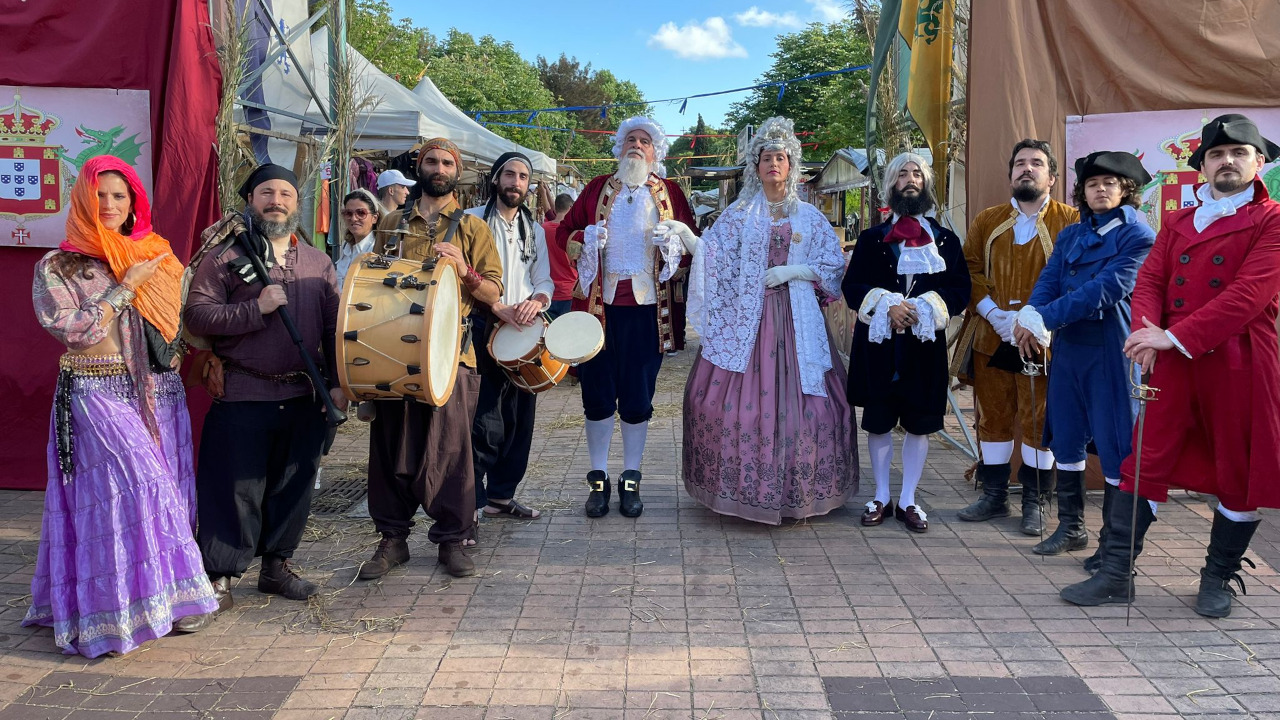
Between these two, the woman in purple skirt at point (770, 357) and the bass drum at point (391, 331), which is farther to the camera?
the woman in purple skirt at point (770, 357)

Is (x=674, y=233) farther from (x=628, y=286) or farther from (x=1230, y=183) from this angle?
(x=1230, y=183)

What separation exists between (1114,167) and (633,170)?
8.22ft

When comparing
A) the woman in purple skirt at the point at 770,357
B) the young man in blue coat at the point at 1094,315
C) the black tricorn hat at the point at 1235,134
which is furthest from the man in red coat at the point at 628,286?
the black tricorn hat at the point at 1235,134

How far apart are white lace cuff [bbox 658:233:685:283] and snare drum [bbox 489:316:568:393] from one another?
31.8 inches

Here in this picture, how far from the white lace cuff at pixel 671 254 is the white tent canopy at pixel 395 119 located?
137 inches

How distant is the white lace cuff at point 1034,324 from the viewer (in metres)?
4.43

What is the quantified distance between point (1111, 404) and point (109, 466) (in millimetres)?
4469

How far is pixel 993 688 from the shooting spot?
10.5ft

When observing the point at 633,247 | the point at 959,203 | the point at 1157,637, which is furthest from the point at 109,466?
the point at 959,203

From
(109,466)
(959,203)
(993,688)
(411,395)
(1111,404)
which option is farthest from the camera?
(959,203)

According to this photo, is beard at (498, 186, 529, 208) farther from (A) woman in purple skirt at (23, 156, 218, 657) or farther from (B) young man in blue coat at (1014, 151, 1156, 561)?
(B) young man in blue coat at (1014, 151, 1156, 561)

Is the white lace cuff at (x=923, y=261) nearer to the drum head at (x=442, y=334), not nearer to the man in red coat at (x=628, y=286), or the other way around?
the man in red coat at (x=628, y=286)

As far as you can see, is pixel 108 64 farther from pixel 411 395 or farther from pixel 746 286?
pixel 746 286

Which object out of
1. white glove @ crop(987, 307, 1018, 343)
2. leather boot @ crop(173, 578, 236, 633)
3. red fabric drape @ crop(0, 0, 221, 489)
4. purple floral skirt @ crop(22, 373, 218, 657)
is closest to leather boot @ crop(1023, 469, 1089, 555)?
white glove @ crop(987, 307, 1018, 343)
